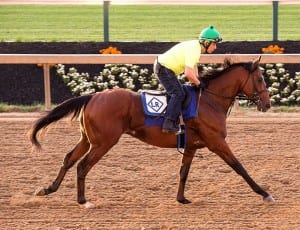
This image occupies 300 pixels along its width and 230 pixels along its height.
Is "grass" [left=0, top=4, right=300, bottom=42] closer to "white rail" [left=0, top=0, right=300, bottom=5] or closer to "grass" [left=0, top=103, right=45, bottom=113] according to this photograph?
"white rail" [left=0, top=0, right=300, bottom=5]

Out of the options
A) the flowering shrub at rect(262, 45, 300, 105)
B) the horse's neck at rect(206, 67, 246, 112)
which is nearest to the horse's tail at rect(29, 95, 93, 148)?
the horse's neck at rect(206, 67, 246, 112)

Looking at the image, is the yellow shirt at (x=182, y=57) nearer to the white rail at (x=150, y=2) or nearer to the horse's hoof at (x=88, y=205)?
the horse's hoof at (x=88, y=205)

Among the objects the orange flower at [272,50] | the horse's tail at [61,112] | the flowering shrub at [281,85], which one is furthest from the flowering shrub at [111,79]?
the horse's tail at [61,112]

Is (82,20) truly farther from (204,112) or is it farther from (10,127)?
(204,112)

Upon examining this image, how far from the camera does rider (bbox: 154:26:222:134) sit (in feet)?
31.3

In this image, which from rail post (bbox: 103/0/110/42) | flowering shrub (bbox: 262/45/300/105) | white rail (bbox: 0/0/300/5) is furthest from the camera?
white rail (bbox: 0/0/300/5)

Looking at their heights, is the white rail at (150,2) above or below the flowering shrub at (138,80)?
above

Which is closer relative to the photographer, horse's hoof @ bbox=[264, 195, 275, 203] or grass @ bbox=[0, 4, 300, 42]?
horse's hoof @ bbox=[264, 195, 275, 203]

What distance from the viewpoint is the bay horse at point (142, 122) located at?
9625 millimetres

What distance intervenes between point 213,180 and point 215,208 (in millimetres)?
1237

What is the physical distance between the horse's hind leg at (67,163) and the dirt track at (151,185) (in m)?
0.12

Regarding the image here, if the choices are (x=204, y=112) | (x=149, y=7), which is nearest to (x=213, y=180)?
(x=204, y=112)

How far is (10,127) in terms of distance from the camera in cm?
1362

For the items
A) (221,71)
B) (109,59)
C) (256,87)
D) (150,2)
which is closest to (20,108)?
(109,59)
